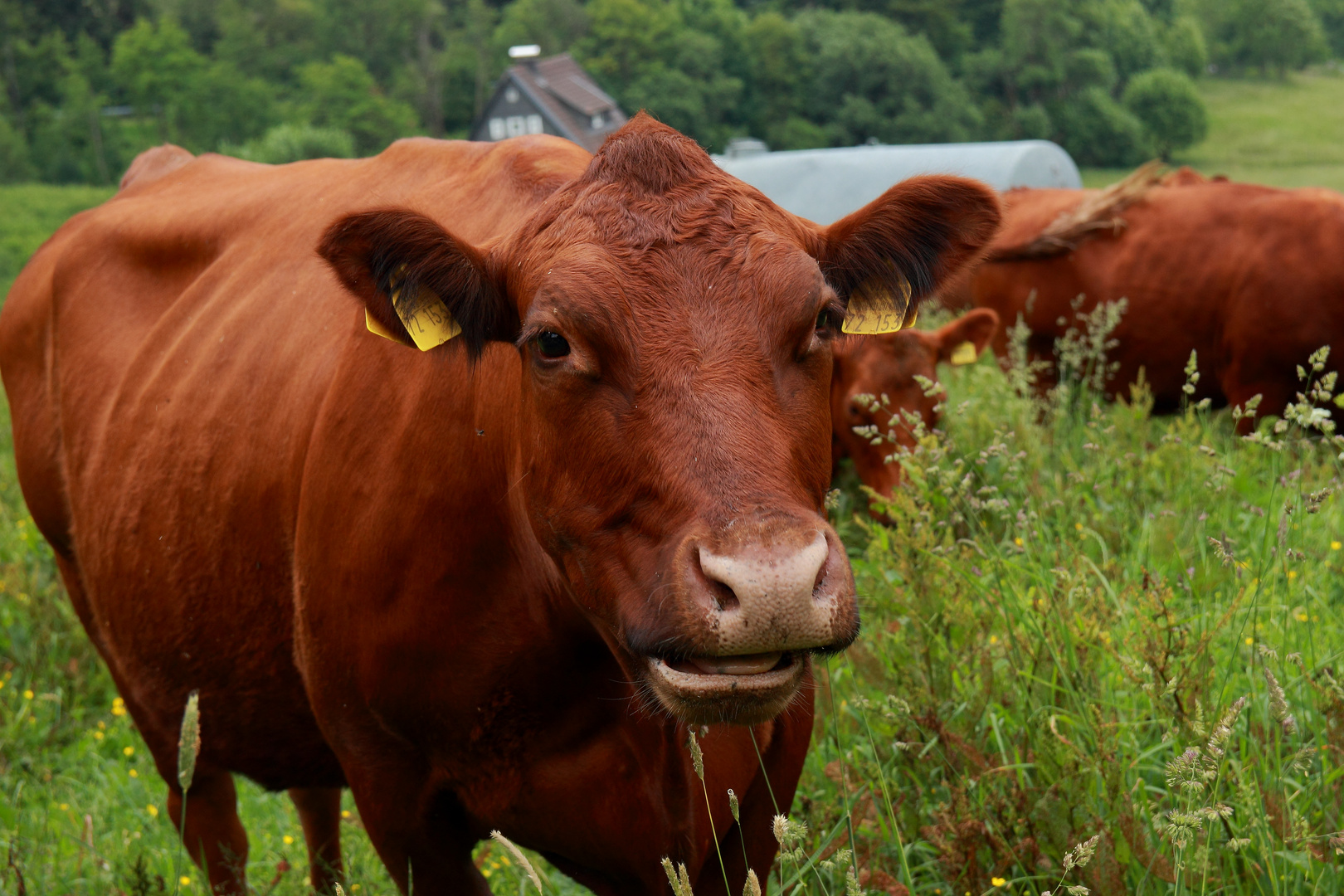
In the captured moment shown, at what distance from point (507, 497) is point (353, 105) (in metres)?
44.7

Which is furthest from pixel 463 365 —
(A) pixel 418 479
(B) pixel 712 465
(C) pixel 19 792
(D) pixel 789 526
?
(C) pixel 19 792

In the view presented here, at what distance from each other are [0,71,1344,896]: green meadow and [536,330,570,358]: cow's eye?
2.05 ft

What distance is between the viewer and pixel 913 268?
7.84ft

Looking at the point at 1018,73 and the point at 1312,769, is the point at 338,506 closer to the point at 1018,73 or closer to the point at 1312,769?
the point at 1312,769

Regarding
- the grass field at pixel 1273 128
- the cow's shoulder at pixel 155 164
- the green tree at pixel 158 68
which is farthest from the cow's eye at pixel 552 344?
the green tree at pixel 158 68

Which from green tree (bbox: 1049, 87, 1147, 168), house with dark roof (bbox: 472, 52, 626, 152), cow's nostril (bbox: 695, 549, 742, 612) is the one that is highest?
cow's nostril (bbox: 695, 549, 742, 612)

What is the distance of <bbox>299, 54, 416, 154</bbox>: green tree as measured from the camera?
42344 mm

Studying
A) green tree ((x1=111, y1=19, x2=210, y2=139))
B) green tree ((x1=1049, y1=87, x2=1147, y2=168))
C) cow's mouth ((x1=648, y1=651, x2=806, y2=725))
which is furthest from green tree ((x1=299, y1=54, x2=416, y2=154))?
cow's mouth ((x1=648, y1=651, x2=806, y2=725))

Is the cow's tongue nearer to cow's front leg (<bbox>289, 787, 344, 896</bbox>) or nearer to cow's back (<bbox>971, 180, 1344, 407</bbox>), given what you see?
cow's front leg (<bbox>289, 787, 344, 896</bbox>)

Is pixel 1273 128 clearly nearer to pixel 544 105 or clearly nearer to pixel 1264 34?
pixel 1264 34

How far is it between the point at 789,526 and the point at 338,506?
4.16 ft

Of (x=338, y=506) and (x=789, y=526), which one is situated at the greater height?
(x=789, y=526)

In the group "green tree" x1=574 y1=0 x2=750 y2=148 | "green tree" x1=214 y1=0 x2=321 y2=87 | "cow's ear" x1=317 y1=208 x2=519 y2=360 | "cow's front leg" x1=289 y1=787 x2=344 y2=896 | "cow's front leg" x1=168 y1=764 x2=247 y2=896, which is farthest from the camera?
"green tree" x1=214 y1=0 x2=321 y2=87

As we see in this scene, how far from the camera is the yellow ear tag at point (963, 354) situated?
6438 mm
